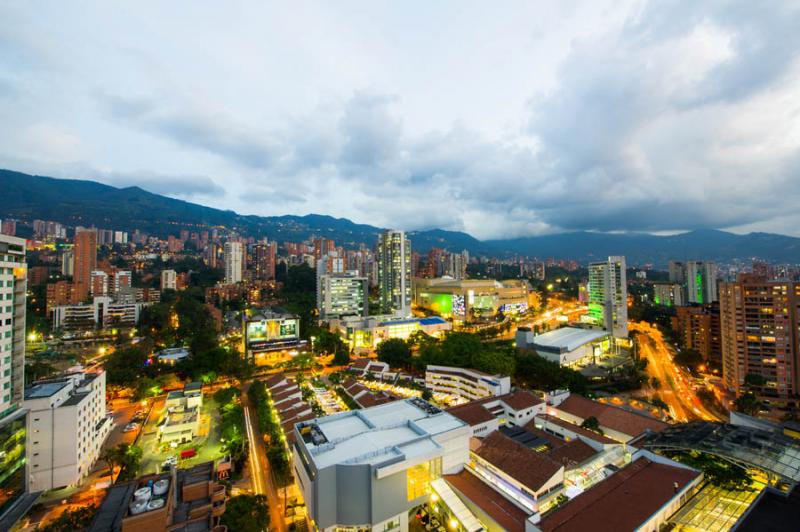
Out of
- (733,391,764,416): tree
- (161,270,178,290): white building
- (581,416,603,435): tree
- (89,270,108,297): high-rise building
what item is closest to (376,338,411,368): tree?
(581,416,603,435): tree

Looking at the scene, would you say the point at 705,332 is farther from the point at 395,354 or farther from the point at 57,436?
the point at 57,436

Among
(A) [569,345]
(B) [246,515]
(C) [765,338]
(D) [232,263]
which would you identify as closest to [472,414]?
(B) [246,515]

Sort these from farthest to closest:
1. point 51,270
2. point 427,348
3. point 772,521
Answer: point 51,270 < point 427,348 < point 772,521

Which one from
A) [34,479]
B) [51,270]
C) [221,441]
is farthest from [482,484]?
[51,270]

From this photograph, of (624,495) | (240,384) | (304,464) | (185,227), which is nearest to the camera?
(624,495)

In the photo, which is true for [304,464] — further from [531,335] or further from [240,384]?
[531,335]

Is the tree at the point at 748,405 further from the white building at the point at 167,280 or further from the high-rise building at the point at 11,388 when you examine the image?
the white building at the point at 167,280

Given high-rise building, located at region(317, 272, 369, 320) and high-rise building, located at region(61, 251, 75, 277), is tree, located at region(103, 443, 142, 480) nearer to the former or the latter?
high-rise building, located at region(317, 272, 369, 320)

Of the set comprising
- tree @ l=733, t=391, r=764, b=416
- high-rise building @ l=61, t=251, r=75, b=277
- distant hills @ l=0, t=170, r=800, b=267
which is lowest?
tree @ l=733, t=391, r=764, b=416
